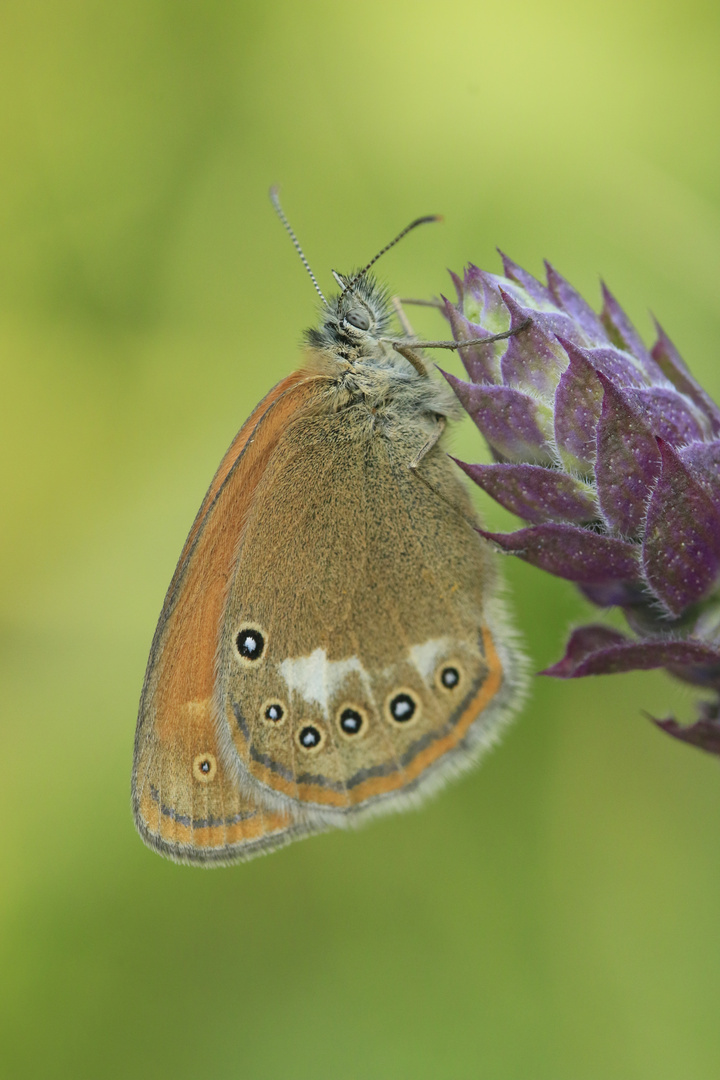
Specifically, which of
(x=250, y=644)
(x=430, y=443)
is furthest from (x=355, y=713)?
(x=430, y=443)

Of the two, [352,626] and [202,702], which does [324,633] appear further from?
[202,702]

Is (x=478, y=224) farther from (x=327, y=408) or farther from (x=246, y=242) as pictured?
(x=327, y=408)

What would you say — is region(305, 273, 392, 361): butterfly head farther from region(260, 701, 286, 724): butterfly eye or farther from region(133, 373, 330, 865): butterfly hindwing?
region(260, 701, 286, 724): butterfly eye

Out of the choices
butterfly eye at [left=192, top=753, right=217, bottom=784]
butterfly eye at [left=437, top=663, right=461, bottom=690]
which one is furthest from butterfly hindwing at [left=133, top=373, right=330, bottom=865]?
butterfly eye at [left=437, top=663, right=461, bottom=690]

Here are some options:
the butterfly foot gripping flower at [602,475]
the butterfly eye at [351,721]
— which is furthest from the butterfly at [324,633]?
the butterfly foot gripping flower at [602,475]

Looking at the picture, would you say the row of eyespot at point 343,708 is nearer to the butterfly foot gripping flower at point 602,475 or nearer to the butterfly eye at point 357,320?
the butterfly foot gripping flower at point 602,475

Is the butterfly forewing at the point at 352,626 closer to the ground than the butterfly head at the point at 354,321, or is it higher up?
closer to the ground

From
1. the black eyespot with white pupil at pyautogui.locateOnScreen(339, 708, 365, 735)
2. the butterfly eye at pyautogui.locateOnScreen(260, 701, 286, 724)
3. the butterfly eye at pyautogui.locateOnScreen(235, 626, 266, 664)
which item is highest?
the butterfly eye at pyautogui.locateOnScreen(235, 626, 266, 664)
